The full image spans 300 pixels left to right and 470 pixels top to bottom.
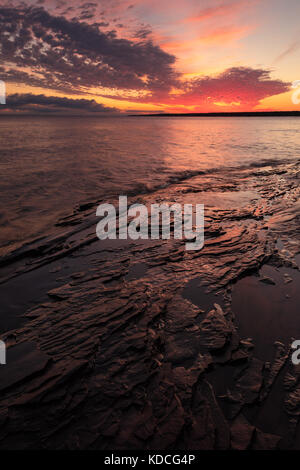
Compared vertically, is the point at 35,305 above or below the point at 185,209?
below

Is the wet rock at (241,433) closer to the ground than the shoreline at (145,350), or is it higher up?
closer to the ground

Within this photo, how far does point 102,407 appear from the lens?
7.60ft

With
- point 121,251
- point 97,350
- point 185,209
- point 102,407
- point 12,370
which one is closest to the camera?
point 102,407

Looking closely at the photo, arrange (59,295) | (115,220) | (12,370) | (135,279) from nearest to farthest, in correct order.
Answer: (12,370), (59,295), (135,279), (115,220)

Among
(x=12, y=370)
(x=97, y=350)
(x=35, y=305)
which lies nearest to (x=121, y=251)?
(x=35, y=305)

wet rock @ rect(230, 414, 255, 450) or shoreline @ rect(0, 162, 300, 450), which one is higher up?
shoreline @ rect(0, 162, 300, 450)

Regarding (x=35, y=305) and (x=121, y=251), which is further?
(x=121, y=251)

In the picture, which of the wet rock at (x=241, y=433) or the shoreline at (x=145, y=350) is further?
the shoreline at (x=145, y=350)

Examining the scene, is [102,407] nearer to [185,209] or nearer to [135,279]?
[135,279]

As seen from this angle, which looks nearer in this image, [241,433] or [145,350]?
[241,433]

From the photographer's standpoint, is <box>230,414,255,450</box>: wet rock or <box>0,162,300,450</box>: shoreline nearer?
<box>230,414,255,450</box>: wet rock

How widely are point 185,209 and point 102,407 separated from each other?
6.70m

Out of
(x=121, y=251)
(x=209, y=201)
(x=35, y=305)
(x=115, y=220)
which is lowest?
(x=35, y=305)

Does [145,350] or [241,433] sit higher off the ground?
[145,350]
